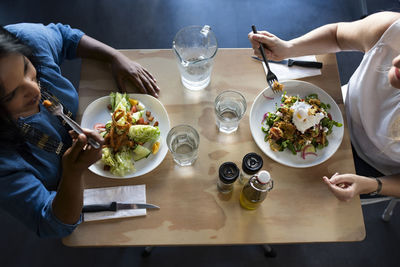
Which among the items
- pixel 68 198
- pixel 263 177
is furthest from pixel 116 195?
pixel 263 177

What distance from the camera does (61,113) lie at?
107cm

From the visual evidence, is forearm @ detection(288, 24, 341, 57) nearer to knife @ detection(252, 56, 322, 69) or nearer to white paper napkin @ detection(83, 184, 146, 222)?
knife @ detection(252, 56, 322, 69)

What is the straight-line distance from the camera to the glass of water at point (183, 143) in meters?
1.10

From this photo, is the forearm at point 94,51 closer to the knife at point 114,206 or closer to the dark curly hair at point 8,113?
the dark curly hair at point 8,113

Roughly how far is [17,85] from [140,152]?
0.46m

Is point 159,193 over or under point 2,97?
under

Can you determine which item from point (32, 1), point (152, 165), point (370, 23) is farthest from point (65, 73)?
point (370, 23)

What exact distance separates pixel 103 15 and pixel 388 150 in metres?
2.31

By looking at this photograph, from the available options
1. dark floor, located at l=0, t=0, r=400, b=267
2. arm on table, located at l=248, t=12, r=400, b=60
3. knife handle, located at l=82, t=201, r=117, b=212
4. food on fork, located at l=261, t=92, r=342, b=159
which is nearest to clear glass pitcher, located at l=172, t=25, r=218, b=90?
Result: arm on table, located at l=248, t=12, r=400, b=60

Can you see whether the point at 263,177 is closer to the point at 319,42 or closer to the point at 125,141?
the point at 125,141

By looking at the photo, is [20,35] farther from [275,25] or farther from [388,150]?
[275,25]

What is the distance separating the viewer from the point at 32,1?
2535 mm

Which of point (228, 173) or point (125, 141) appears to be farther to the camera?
point (125, 141)

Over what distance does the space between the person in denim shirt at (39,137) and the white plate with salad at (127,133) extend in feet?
0.29
